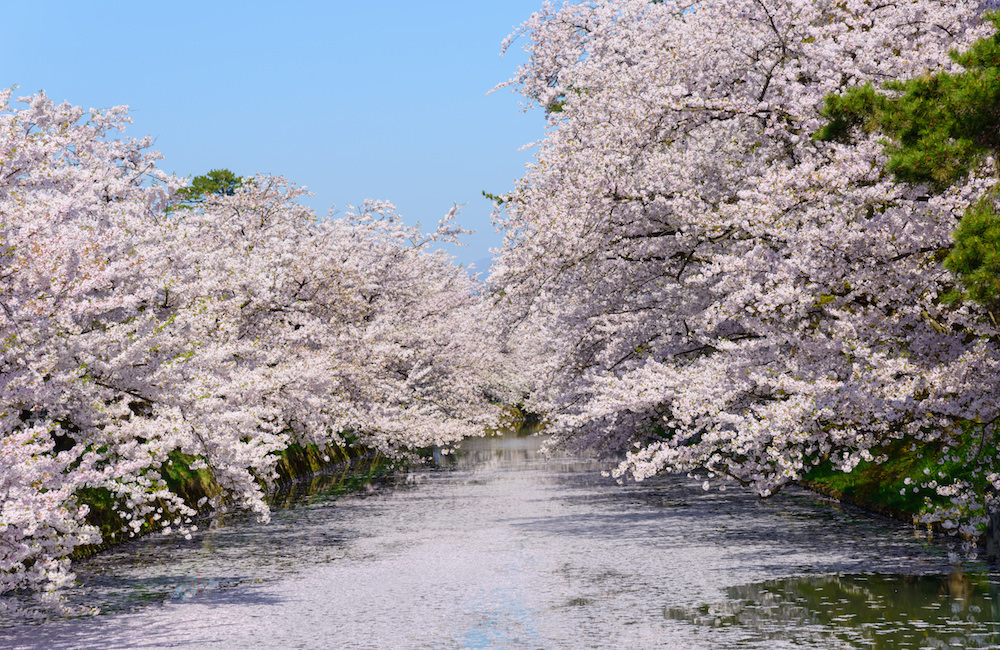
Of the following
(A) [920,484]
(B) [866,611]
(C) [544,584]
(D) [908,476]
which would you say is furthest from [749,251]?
(B) [866,611]

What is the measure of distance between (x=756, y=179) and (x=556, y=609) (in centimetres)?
786

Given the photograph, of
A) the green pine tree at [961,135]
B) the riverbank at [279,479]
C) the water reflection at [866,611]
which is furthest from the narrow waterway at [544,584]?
the green pine tree at [961,135]

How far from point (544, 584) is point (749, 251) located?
715cm

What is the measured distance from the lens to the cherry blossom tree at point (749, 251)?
15336mm

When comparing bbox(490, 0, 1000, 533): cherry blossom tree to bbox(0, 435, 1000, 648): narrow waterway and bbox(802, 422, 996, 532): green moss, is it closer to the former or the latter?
bbox(802, 422, 996, 532): green moss

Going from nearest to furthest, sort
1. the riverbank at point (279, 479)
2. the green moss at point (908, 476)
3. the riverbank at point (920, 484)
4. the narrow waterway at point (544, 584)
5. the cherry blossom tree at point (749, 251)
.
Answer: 1. the narrow waterway at point (544, 584)
2. the cherry blossom tree at point (749, 251)
3. the riverbank at point (920, 484)
4. the green moss at point (908, 476)
5. the riverbank at point (279, 479)

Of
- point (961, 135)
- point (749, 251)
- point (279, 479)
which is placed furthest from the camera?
point (279, 479)

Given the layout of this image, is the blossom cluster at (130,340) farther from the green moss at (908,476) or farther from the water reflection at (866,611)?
the green moss at (908,476)

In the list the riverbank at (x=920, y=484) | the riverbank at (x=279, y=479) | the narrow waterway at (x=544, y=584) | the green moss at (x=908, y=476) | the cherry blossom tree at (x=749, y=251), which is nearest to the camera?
the narrow waterway at (x=544, y=584)

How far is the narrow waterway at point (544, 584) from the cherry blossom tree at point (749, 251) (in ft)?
4.69

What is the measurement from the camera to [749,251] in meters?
18.8

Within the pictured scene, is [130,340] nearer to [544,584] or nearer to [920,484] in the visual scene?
[544,584]

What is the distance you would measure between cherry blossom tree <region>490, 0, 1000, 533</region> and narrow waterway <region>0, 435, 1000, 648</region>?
4.69 feet

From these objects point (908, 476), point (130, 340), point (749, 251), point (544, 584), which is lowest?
point (544, 584)
